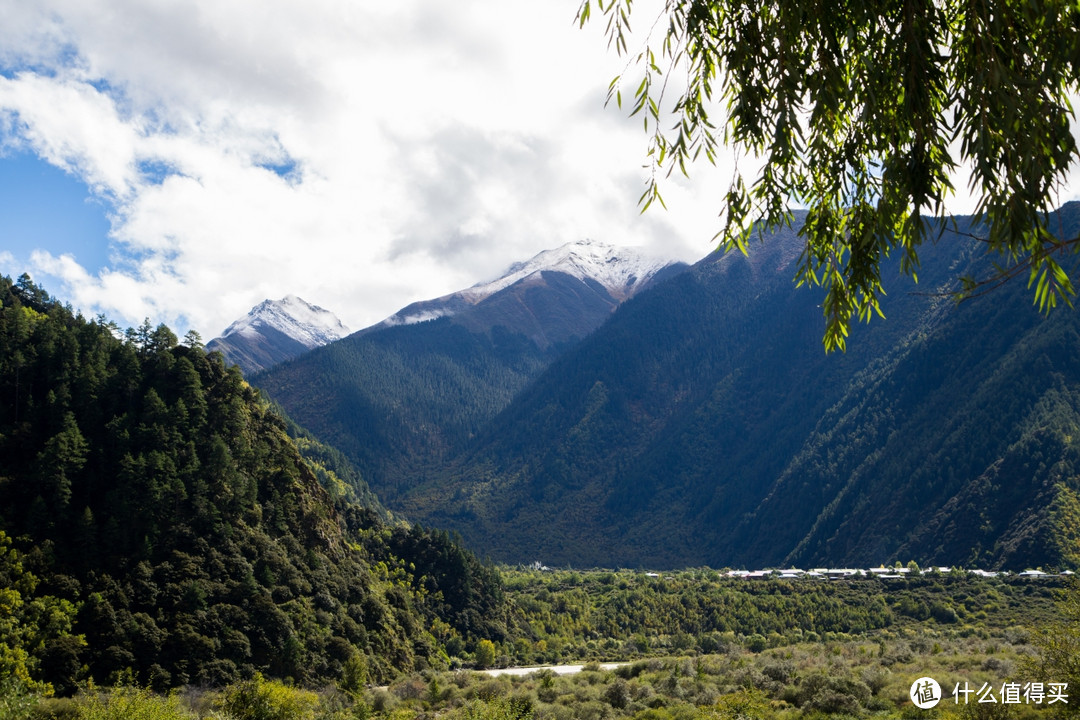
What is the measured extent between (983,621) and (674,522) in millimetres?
122209

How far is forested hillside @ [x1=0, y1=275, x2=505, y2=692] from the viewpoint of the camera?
127 feet

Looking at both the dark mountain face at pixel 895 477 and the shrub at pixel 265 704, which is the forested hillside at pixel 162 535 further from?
the dark mountain face at pixel 895 477

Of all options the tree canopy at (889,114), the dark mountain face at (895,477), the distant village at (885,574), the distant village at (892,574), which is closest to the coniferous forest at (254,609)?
the distant village at (892,574)

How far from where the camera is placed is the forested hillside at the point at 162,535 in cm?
3869

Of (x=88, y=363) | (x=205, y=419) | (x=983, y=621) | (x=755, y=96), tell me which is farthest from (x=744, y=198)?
(x=983, y=621)

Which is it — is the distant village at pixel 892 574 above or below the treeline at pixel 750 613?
above

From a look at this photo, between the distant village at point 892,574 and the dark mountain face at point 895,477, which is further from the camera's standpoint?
the dark mountain face at point 895,477

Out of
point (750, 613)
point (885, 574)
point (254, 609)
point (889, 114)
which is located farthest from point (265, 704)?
point (885, 574)

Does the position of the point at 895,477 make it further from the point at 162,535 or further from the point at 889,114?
the point at 889,114

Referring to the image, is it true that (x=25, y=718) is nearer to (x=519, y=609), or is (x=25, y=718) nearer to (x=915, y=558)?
(x=519, y=609)

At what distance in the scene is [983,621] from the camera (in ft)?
212

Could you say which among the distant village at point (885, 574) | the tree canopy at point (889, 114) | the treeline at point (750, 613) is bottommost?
the treeline at point (750, 613)

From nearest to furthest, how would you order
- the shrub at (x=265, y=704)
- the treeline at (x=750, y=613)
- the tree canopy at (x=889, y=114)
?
the tree canopy at (x=889, y=114)
the shrub at (x=265, y=704)
the treeline at (x=750, y=613)

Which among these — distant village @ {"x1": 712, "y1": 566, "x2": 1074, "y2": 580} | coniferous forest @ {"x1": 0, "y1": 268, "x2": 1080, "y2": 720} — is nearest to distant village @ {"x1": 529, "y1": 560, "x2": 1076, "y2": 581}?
distant village @ {"x1": 712, "y1": 566, "x2": 1074, "y2": 580}
